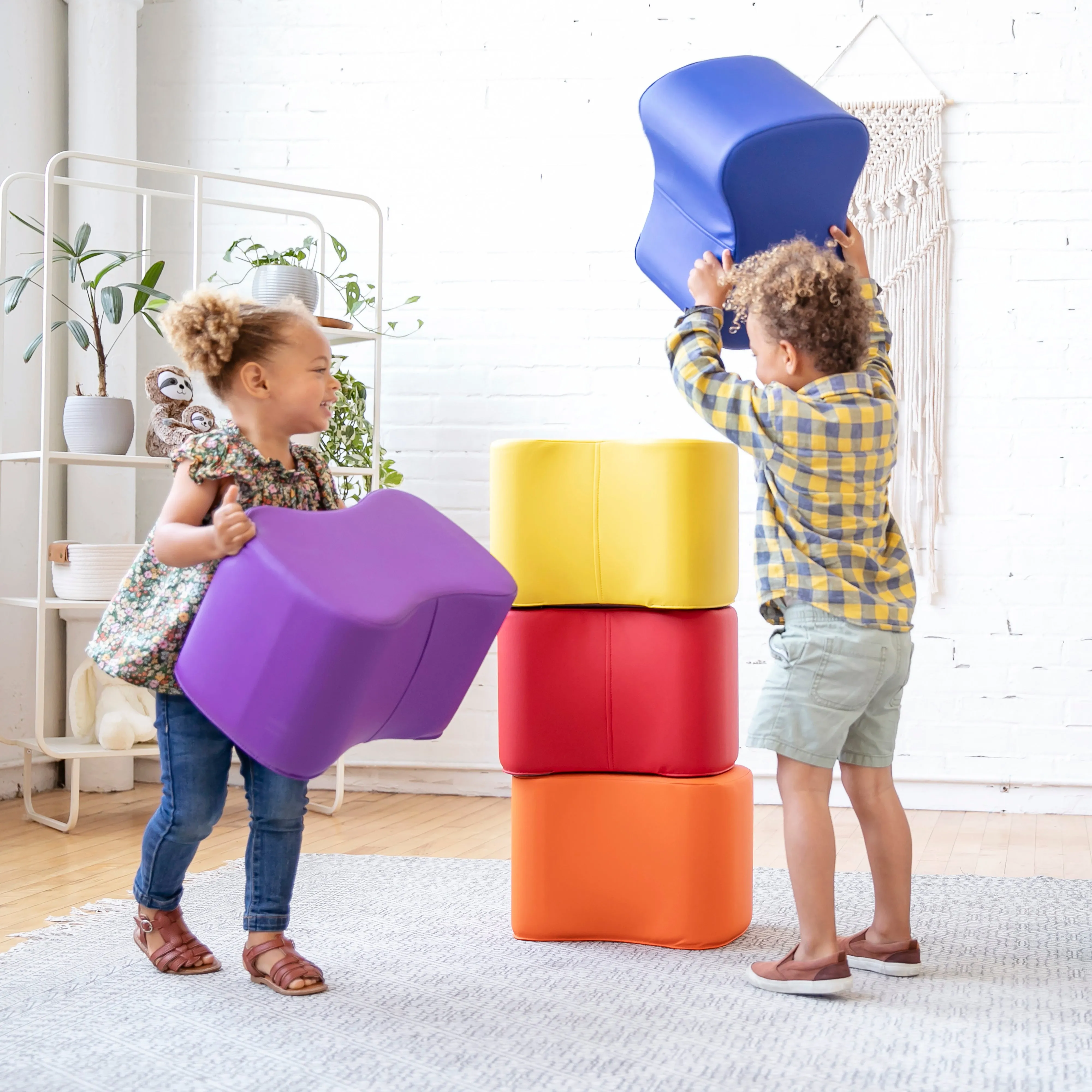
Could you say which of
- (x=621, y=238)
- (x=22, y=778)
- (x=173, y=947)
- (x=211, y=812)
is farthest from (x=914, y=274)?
(x=22, y=778)

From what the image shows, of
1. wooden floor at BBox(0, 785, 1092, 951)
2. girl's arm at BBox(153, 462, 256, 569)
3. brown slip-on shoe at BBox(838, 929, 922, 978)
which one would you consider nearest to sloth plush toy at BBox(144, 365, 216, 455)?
wooden floor at BBox(0, 785, 1092, 951)

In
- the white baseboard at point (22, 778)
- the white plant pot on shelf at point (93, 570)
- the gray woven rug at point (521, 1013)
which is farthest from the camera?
→ the white baseboard at point (22, 778)

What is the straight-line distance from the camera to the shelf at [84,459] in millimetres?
2506

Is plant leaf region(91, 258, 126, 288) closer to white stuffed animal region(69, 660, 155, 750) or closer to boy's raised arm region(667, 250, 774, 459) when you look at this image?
white stuffed animal region(69, 660, 155, 750)

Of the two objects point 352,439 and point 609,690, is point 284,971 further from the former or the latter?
point 352,439

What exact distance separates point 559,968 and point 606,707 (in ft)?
1.19

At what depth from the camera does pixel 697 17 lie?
2.99 metres

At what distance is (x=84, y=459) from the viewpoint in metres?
2.52

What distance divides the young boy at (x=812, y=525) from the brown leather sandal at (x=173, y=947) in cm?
72

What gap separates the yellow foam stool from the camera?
5.65 feet

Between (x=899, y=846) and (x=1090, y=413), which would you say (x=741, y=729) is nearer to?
(x=1090, y=413)

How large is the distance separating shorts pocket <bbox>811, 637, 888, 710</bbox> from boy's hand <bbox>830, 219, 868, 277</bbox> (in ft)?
1.65

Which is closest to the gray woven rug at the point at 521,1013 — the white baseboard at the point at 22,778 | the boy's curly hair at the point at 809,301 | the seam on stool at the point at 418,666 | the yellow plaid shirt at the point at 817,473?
the seam on stool at the point at 418,666

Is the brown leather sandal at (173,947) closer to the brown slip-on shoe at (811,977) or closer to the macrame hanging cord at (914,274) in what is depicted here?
the brown slip-on shoe at (811,977)
